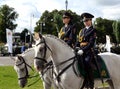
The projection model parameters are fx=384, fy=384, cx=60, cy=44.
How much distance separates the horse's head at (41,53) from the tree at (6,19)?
103 metres

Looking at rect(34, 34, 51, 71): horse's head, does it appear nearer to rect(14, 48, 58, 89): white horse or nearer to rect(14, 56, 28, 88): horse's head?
rect(14, 48, 58, 89): white horse

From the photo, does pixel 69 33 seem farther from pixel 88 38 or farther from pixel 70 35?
pixel 88 38

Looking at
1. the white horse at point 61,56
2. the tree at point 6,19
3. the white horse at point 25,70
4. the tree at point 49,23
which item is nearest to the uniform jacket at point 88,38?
the white horse at point 61,56

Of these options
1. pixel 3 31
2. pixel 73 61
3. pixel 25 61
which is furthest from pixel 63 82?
pixel 3 31

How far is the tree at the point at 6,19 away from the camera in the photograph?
114 meters

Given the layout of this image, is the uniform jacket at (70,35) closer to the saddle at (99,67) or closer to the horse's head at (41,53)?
the saddle at (99,67)

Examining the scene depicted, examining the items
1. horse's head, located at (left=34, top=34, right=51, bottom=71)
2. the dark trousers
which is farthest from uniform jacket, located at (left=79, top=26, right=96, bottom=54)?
horse's head, located at (left=34, top=34, right=51, bottom=71)

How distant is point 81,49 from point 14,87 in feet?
27.2

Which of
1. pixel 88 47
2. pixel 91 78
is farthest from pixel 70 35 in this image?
pixel 91 78

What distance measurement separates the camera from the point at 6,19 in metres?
118

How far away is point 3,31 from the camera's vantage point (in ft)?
371

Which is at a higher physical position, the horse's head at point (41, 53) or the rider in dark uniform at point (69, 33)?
the rider in dark uniform at point (69, 33)

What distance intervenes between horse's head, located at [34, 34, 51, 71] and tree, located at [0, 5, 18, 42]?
338 feet

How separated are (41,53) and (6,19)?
360ft
